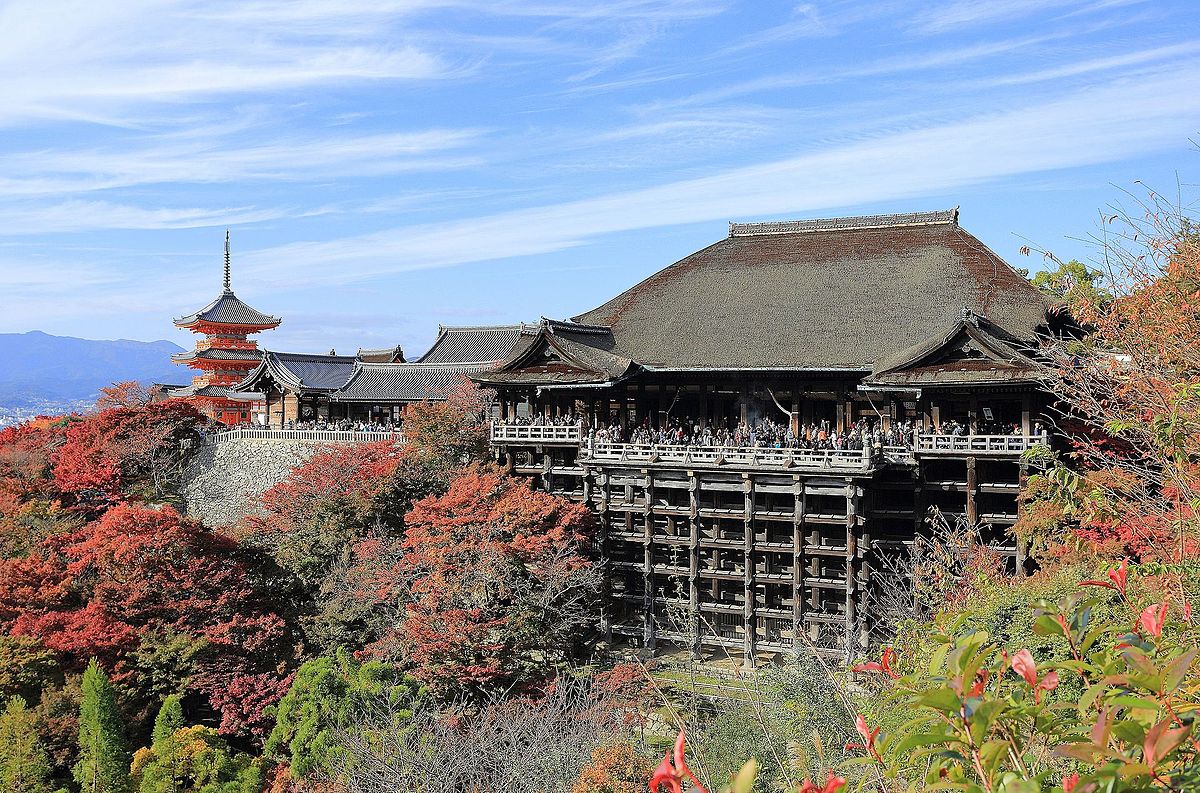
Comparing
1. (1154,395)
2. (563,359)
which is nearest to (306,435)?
(563,359)

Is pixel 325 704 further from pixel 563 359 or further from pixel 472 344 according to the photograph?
pixel 472 344

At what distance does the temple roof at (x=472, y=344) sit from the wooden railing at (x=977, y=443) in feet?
65.1

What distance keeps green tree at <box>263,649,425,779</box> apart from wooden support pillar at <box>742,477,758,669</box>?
822 centimetres

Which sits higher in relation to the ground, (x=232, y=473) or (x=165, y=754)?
(x=232, y=473)

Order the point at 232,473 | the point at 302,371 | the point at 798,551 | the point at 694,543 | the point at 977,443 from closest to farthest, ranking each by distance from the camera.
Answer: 1. the point at 977,443
2. the point at 798,551
3. the point at 694,543
4. the point at 232,473
5. the point at 302,371

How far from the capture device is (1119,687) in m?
3.67

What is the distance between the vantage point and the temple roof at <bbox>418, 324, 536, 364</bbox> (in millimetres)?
38688

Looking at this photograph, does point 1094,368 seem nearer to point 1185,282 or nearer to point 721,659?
point 1185,282

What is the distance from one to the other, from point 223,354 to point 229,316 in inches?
94.6

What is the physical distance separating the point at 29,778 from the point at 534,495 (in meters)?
11.8

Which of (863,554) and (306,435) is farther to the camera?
(306,435)

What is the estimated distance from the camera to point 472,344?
3991 centimetres

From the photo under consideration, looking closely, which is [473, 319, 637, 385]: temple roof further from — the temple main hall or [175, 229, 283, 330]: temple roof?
[175, 229, 283, 330]: temple roof

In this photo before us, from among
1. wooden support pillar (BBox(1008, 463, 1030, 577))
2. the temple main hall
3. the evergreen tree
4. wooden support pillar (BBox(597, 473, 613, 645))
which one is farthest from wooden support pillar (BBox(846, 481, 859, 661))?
the evergreen tree
